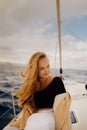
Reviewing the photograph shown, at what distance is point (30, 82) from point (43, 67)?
0.13 m

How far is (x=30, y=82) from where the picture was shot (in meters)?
1.66

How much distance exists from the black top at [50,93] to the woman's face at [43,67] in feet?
0.24

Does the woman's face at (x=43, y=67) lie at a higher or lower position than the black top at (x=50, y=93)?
higher

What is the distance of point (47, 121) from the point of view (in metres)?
1.40

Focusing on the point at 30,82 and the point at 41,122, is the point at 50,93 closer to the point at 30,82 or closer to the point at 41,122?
the point at 30,82

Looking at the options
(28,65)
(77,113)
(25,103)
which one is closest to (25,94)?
(25,103)

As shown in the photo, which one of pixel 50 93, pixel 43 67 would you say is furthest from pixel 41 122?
pixel 43 67

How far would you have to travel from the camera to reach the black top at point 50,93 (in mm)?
1599

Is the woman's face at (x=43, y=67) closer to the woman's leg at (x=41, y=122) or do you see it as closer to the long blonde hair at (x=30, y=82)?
the long blonde hair at (x=30, y=82)

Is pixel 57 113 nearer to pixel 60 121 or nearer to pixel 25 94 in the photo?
pixel 60 121

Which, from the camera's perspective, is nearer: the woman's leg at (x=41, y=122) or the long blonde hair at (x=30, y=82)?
the woman's leg at (x=41, y=122)

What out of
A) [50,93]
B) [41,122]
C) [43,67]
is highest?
[43,67]

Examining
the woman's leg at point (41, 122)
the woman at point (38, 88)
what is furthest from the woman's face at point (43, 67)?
the woman's leg at point (41, 122)

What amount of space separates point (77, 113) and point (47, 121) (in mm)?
619
